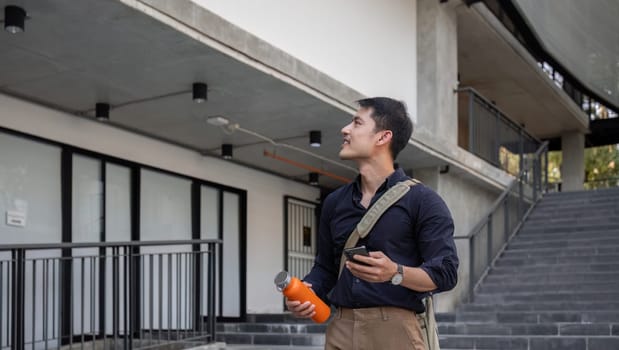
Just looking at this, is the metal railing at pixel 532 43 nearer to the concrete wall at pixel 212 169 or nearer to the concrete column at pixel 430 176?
the concrete column at pixel 430 176

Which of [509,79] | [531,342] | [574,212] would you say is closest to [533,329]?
[531,342]

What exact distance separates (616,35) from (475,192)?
21.4 ft

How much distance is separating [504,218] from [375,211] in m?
12.4

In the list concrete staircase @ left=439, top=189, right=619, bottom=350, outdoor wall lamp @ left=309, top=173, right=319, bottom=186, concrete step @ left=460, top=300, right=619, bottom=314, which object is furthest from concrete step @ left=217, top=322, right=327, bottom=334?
outdoor wall lamp @ left=309, top=173, right=319, bottom=186

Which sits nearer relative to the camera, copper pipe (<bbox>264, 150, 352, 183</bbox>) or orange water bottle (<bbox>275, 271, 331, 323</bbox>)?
orange water bottle (<bbox>275, 271, 331, 323</bbox>)

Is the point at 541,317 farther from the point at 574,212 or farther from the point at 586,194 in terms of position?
the point at 586,194

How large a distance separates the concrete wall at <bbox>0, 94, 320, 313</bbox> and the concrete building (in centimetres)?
3

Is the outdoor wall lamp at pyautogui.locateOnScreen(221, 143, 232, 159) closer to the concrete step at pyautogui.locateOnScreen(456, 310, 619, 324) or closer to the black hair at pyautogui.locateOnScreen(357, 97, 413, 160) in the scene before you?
the concrete step at pyautogui.locateOnScreen(456, 310, 619, 324)

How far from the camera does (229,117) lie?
9.91 meters

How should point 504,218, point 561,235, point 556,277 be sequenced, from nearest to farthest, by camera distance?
point 556,277 → point 561,235 → point 504,218

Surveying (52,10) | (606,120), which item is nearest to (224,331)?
(52,10)

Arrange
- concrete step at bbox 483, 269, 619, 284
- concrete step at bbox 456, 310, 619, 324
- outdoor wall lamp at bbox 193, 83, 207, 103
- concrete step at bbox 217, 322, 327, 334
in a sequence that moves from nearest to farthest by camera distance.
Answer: outdoor wall lamp at bbox 193, 83, 207, 103
concrete step at bbox 456, 310, 619, 324
concrete step at bbox 217, 322, 327, 334
concrete step at bbox 483, 269, 619, 284

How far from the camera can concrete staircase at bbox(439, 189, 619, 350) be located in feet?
30.7

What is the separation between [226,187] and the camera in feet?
42.1
